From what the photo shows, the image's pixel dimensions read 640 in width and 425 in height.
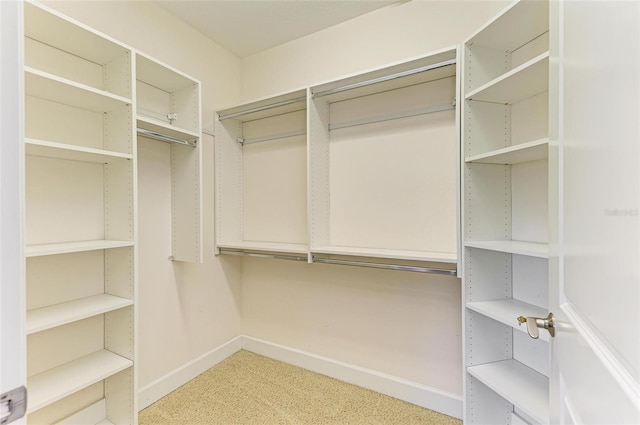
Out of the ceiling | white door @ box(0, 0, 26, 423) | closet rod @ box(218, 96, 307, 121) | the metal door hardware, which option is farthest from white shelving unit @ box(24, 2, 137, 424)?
the metal door hardware

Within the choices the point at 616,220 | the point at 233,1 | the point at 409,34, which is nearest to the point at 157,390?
the point at 616,220

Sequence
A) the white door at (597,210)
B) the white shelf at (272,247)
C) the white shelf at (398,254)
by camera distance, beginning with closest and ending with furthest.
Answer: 1. the white door at (597,210)
2. the white shelf at (398,254)
3. the white shelf at (272,247)

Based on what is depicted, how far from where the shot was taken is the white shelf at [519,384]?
50.1 inches

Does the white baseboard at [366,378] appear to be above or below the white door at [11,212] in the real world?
below

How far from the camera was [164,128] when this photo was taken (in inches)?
76.0

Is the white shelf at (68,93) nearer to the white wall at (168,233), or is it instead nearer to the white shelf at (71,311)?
the white wall at (168,233)

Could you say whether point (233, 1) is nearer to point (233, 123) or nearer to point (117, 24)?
point (117, 24)

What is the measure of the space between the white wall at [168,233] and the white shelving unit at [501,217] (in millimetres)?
1993

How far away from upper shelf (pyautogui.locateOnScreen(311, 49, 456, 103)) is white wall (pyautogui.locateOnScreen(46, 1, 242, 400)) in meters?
1.09

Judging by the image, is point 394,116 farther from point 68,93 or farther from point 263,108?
point 68,93

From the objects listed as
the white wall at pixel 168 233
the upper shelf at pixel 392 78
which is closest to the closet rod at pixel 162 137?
the white wall at pixel 168 233

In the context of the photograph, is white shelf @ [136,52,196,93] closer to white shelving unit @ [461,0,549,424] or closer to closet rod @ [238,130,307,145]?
closet rod @ [238,130,307,145]

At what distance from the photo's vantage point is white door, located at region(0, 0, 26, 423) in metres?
0.46

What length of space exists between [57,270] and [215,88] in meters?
1.80
